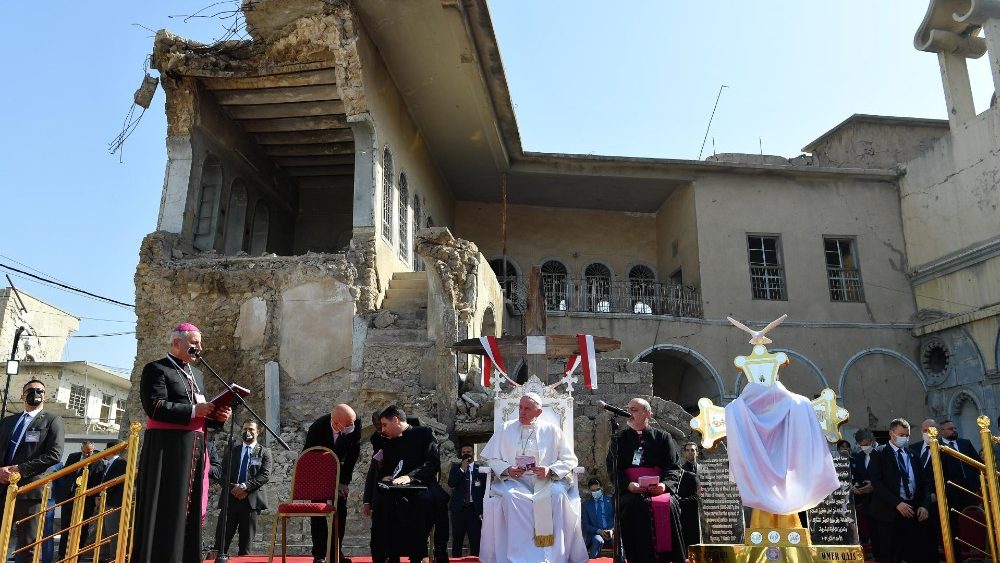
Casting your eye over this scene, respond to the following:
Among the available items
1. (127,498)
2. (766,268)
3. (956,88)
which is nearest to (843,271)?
(766,268)

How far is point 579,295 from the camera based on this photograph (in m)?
19.4

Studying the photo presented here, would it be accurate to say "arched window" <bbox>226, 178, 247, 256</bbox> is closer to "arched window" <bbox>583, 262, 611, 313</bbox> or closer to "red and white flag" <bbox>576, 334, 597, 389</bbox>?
"arched window" <bbox>583, 262, 611, 313</bbox>

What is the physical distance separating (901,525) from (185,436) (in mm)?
6837

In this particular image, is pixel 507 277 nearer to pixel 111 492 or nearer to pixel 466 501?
pixel 466 501

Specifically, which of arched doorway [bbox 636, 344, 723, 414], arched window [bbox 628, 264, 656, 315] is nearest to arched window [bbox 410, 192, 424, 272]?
arched doorway [bbox 636, 344, 723, 414]

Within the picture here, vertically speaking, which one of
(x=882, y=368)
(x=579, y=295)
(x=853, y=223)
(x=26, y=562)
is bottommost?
(x=26, y=562)

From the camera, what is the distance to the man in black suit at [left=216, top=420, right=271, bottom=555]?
8445 millimetres

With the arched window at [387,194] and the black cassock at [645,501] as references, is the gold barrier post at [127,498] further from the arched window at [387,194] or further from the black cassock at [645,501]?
the arched window at [387,194]

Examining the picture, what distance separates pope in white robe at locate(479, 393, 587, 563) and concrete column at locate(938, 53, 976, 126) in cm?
1613

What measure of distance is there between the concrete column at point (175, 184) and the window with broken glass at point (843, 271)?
49.5 ft

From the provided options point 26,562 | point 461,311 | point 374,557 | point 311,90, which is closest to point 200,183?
point 311,90

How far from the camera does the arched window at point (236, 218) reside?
16.3 meters

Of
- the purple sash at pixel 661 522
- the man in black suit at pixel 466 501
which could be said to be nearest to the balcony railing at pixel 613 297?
the man in black suit at pixel 466 501

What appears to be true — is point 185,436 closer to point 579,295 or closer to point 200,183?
point 200,183
